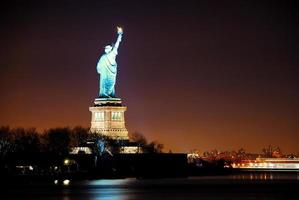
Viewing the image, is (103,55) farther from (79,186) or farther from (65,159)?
(79,186)

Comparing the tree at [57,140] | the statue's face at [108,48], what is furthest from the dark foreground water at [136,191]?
the statue's face at [108,48]

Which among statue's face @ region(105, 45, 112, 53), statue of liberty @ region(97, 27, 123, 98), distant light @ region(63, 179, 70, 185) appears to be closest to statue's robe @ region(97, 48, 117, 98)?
statue of liberty @ region(97, 27, 123, 98)

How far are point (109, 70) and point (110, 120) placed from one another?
333 inches

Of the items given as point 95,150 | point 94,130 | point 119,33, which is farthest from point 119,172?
point 119,33

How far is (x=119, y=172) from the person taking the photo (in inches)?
6329

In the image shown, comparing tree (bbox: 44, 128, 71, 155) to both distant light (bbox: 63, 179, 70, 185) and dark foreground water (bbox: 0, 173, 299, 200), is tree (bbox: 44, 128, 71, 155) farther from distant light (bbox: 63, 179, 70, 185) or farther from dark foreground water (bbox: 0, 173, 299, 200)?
dark foreground water (bbox: 0, 173, 299, 200)

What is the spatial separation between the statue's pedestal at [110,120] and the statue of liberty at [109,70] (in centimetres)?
225

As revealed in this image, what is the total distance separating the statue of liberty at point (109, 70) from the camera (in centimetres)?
17838

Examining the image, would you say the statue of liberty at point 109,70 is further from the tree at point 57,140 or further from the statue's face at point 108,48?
the tree at point 57,140

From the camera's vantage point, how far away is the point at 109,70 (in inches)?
7037

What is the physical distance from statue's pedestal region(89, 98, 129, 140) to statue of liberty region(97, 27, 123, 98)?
225cm

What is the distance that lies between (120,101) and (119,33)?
10.9 meters

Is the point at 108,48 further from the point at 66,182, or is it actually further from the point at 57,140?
the point at 66,182

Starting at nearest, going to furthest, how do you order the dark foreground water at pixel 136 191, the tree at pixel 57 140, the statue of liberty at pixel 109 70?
the dark foreground water at pixel 136 191 → the tree at pixel 57 140 → the statue of liberty at pixel 109 70
